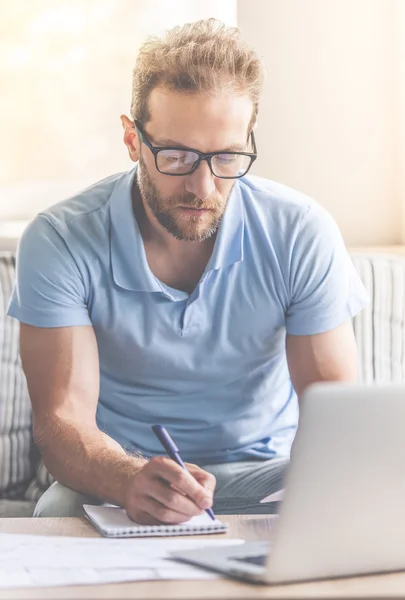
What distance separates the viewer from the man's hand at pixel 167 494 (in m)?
1.19

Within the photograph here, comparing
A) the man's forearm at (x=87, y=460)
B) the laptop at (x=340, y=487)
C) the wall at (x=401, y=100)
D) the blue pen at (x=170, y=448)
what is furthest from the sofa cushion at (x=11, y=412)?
the laptop at (x=340, y=487)

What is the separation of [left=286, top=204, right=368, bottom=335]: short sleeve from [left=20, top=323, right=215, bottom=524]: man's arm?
0.35 metres

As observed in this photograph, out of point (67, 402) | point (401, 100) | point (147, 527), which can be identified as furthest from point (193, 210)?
point (401, 100)

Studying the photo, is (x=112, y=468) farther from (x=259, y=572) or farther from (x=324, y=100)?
(x=324, y=100)

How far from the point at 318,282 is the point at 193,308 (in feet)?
0.72

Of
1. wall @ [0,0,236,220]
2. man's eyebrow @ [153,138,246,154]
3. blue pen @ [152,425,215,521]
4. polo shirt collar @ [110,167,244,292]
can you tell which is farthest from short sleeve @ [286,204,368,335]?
wall @ [0,0,236,220]

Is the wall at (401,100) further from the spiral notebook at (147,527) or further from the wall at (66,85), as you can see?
the spiral notebook at (147,527)

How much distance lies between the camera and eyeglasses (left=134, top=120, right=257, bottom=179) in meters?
1.61

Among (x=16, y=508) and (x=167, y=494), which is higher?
(x=167, y=494)

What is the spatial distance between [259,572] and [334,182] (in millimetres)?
1869

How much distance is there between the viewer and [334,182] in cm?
265

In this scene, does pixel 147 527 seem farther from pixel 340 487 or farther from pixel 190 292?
pixel 190 292

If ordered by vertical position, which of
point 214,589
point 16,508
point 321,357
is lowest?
point 16,508

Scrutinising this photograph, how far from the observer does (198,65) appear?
5.42 feet
